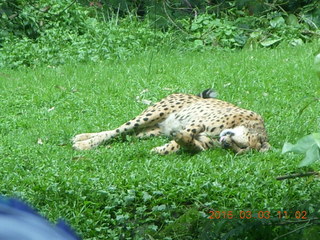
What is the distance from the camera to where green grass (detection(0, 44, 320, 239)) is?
4.26 metres

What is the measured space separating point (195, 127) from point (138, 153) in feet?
2.52

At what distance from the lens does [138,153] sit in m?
5.81

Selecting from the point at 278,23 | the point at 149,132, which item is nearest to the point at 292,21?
the point at 278,23

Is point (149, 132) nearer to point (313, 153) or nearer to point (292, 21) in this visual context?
point (313, 153)

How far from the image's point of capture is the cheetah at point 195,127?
19.4 ft

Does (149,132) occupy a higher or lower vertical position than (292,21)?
higher

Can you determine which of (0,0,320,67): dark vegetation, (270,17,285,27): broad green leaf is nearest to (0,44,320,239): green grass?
(0,0,320,67): dark vegetation

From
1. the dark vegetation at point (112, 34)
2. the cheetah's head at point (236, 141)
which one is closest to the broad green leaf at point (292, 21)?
the dark vegetation at point (112, 34)

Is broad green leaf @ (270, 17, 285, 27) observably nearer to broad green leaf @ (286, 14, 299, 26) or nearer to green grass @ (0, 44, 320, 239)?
broad green leaf @ (286, 14, 299, 26)

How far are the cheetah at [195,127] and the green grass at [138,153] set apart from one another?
0.44 ft

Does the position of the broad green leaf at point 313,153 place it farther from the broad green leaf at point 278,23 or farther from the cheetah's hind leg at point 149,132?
the broad green leaf at point 278,23
